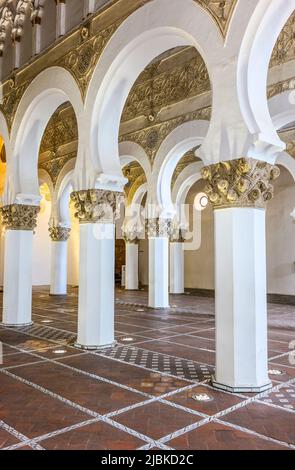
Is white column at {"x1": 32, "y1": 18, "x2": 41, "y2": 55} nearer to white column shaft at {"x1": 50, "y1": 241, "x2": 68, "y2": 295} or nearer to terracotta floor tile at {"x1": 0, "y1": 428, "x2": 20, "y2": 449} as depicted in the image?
terracotta floor tile at {"x1": 0, "y1": 428, "x2": 20, "y2": 449}

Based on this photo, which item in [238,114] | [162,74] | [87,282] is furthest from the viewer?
[162,74]

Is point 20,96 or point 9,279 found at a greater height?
point 20,96

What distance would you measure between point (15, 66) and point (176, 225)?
323 inches

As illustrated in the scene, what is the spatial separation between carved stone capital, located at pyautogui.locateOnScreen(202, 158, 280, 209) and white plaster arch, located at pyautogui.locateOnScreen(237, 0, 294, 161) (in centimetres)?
17

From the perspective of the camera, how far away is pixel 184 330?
8.22 meters

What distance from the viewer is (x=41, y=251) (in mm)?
20188

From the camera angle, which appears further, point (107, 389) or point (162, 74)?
point (162, 74)

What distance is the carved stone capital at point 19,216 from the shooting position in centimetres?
835

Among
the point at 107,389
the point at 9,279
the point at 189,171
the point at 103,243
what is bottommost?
the point at 107,389

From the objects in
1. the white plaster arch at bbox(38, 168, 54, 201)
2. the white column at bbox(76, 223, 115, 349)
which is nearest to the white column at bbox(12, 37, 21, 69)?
the white column at bbox(76, 223, 115, 349)

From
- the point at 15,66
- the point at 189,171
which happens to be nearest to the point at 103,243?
the point at 15,66

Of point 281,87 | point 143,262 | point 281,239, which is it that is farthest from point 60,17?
point 143,262

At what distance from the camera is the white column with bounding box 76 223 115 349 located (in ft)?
21.0

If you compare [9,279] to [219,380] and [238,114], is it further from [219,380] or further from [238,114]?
[238,114]
